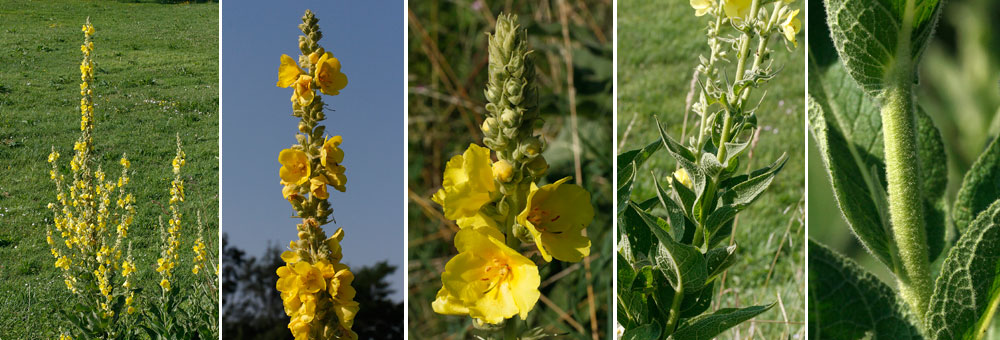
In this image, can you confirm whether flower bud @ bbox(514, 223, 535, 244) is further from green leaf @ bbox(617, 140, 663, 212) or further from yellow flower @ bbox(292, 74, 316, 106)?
yellow flower @ bbox(292, 74, 316, 106)

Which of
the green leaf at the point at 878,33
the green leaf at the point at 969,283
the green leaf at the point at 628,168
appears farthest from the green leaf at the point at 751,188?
the green leaf at the point at 969,283

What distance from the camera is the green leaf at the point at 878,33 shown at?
0.97 meters

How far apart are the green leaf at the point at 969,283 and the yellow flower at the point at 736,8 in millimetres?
451

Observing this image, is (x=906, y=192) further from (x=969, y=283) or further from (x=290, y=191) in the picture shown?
(x=290, y=191)

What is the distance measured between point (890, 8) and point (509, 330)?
0.72 m

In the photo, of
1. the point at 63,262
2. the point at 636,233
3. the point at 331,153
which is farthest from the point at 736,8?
the point at 63,262

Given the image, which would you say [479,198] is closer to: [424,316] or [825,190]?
[825,190]

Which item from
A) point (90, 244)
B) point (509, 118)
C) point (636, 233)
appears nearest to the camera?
point (509, 118)

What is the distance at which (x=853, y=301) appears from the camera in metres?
1.09

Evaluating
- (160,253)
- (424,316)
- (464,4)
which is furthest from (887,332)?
(160,253)

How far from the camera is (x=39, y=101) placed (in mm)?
3062

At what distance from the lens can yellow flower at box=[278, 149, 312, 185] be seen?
4.83 ft

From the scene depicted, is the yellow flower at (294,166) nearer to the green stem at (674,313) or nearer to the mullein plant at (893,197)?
the green stem at (674,313)

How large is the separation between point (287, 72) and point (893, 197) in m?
1.22
